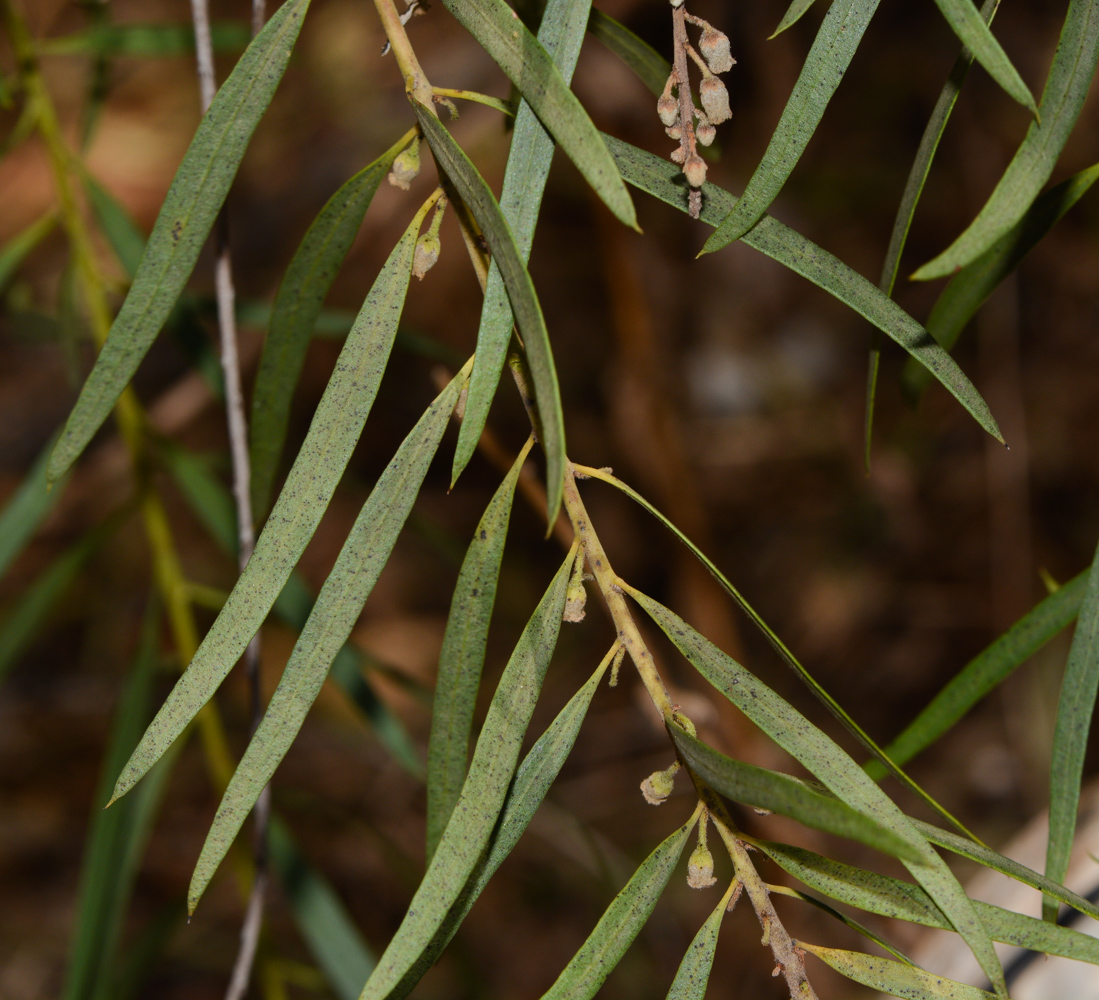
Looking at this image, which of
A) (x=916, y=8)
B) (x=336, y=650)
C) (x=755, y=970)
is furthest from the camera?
(x=916, y=8)

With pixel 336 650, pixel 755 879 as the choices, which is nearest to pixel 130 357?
pixel 336 650

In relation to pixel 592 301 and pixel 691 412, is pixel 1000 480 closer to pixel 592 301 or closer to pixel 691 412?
pixel 691 412

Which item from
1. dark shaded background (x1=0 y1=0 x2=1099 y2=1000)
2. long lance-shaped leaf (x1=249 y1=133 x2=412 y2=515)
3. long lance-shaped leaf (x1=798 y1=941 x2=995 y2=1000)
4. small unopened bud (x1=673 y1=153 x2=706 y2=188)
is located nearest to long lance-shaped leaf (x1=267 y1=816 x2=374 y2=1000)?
long lance-shaped leaf (x1=249 y1=133 x2=412 y2=515)

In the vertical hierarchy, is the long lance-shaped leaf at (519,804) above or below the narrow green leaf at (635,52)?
below

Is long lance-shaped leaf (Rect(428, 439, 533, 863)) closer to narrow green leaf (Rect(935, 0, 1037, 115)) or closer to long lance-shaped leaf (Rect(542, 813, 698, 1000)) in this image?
long lance-shaped leaf (Rect(542, 813, 698, 1000))

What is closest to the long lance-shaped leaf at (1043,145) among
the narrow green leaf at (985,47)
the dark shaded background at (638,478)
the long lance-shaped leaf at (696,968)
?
the narrow green leaf at (985,47)

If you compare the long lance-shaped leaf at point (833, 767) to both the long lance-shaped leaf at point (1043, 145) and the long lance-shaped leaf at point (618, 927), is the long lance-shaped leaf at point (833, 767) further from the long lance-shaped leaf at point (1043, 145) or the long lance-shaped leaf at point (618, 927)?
the long lance-shaped leaf at point (1043, 145)

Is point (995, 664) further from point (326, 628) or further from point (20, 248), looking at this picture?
point (20, 248)
